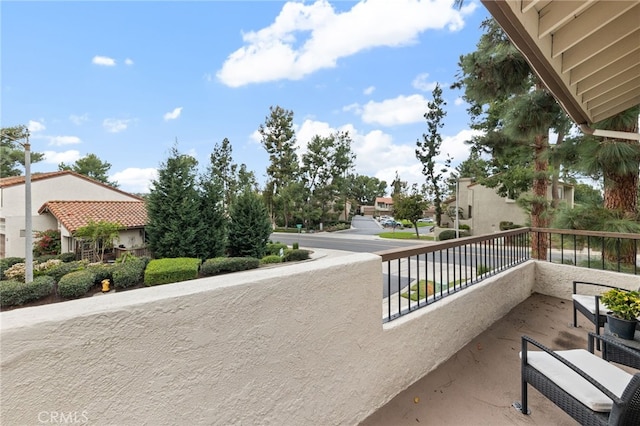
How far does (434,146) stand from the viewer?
2139 cm

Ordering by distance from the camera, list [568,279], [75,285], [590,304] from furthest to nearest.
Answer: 1. [75,285]
2. [568,279]
3. [590,304]

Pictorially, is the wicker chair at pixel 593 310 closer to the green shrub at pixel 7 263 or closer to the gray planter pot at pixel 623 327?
the gray planter pot at pixel 623 327

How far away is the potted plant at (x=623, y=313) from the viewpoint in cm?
Answer: 200

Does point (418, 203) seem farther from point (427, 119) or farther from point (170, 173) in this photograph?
point (170, 173)

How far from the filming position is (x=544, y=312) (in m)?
3.39

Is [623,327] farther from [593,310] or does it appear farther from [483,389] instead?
[483,389]

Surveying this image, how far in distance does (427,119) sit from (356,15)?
1709 centimetres

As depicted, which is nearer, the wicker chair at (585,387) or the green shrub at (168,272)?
the wicker chair at (585,387)

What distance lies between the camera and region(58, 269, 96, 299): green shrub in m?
7.48

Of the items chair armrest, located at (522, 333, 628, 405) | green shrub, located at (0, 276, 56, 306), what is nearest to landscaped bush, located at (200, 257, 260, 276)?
green shrub, located at (0, 276, 56, 306)

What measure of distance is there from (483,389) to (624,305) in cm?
126

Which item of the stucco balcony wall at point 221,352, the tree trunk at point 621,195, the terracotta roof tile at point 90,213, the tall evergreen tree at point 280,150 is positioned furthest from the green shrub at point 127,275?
the tall evergreen tree at point 280,150
